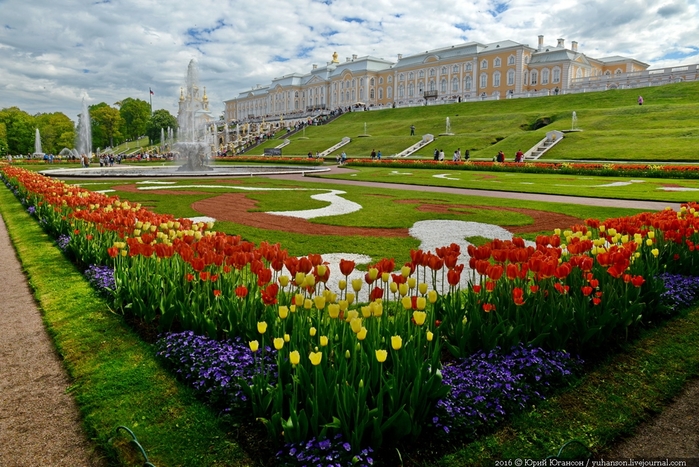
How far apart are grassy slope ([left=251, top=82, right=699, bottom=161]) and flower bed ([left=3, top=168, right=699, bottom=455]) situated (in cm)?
2682

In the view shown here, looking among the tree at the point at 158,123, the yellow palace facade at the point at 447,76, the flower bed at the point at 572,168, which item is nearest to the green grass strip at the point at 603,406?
the flower bed at the point at 572,168

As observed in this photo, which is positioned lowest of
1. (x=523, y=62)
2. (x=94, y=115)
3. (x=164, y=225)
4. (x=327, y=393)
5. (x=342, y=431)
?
(x=342, y=431)

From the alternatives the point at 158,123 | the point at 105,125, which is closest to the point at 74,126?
the point at 105,125

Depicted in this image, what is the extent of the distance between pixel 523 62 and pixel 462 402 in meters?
74.3

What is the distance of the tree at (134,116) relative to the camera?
96.8 metres

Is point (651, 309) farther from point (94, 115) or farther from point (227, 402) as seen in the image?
point (94, 115)

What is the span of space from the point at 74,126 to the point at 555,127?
75326mm

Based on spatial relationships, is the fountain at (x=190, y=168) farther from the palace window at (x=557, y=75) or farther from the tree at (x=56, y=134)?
the tree at (x=56, y=134)

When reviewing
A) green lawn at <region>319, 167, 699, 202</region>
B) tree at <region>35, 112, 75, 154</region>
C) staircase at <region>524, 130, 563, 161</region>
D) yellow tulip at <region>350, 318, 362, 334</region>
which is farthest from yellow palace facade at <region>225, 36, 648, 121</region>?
yellow tulip at <region>350, 318, 362, 334</region>

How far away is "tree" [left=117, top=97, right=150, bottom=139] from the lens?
318 ft

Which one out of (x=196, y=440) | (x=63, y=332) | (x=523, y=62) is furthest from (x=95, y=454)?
(x=523, y=62)

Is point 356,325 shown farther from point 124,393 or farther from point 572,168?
point 572,168

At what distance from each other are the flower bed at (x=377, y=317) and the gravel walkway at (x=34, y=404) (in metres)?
0.71

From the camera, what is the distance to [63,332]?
13.9 feet
